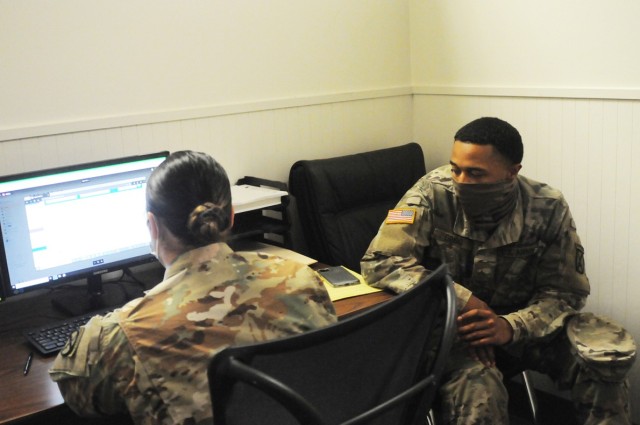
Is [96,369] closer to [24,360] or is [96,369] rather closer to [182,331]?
[182,331]

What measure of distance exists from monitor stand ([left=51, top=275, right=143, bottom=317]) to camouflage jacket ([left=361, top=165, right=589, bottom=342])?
75 cm

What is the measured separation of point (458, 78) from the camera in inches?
123

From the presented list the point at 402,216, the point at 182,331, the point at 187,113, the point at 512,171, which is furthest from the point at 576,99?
the point at 182,331

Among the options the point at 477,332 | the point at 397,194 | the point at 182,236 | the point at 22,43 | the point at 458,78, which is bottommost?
the point at 477,332

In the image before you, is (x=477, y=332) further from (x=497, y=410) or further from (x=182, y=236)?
(x=182, y=236)

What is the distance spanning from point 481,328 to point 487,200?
39cm

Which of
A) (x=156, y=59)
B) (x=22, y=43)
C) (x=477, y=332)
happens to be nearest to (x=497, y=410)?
(x=477, y=332)

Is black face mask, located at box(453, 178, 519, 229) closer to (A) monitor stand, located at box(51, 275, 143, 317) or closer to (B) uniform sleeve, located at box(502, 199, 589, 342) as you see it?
(B) uniform sleeve, located at box(502, 199, 589, 342)

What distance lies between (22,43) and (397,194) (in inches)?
59.2

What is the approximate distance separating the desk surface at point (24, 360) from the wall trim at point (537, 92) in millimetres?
1091

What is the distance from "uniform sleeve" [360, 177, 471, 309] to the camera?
7.18 ft

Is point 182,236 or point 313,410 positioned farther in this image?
point 182,236

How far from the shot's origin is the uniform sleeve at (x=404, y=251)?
2.19 m

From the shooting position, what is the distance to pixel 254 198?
2535 mm
